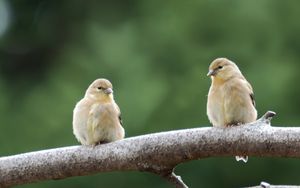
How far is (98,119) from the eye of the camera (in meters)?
6.75

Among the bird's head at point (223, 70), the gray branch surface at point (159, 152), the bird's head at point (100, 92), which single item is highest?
the bird's head at point (223, 70)

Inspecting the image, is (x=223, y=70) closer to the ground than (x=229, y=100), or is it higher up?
higher up

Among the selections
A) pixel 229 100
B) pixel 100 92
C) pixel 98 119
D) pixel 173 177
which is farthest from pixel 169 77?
pixel 173 177

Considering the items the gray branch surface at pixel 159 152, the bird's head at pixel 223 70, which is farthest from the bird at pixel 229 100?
the gray branch surface at pixel 159 152

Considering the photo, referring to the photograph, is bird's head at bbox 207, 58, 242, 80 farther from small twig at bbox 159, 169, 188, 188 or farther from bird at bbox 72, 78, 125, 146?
small twig at bbox 159, 169, 188, 188

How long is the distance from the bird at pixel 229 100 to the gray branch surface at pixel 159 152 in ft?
2.66

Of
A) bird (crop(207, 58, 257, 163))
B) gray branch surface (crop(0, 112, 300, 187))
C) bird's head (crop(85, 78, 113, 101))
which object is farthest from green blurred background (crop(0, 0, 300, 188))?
gray branch surface (crop(0, 112, 300, 187))

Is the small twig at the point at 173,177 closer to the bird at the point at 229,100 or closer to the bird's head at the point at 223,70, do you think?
the bird at the point at 229,100

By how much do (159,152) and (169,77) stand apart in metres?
8.85

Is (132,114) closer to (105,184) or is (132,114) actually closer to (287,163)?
(105,184)

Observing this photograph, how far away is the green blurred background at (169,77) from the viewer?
1355 cm

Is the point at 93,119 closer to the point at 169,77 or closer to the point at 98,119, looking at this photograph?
the point at 98,119

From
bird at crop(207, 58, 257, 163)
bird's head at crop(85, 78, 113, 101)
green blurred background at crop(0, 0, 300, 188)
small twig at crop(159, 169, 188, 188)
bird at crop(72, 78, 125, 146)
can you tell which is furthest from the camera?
green blurred background at crop(0, 0, 300, 188)

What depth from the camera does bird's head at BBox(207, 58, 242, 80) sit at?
21.8 ft
